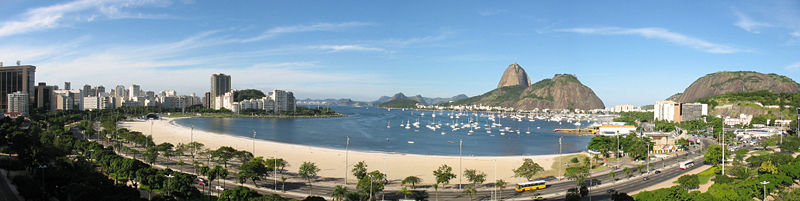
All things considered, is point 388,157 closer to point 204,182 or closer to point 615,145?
point 204,182

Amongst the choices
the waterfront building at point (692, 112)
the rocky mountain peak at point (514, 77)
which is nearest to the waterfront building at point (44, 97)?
the waterfront building at point (692, 112)

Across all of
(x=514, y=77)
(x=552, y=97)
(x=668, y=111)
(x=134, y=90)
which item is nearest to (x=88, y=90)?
(x=134, y=90)

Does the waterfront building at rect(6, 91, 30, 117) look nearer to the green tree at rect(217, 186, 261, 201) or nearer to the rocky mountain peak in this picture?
the green tree at rect(217, 186, 261, 201)

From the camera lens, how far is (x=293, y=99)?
8956 cm

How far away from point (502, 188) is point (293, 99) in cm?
7686

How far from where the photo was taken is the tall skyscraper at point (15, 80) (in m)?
51.4

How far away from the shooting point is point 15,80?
52.4 meters

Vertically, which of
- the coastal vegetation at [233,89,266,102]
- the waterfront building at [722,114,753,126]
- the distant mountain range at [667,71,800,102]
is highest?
the distant mountain range at [667,71,800,102]

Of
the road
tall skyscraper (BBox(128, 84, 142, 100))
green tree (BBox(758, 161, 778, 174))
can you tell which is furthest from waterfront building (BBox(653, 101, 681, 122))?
tall skyscraper (BBox(128, 84, 142, 100))

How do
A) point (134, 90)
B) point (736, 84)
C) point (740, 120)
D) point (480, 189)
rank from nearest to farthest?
point (480, 189) < point (740, 120) < point (736, 84) < point (134, 90)

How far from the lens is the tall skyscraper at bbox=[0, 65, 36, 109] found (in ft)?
169

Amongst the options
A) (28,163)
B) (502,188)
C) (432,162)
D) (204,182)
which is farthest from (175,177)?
(432,162)

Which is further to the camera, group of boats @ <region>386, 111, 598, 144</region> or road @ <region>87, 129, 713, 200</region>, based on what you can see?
group of boats @ <region>386, 111, 598, 144</region>

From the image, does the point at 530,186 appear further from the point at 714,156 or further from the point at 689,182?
the point at 714,156
